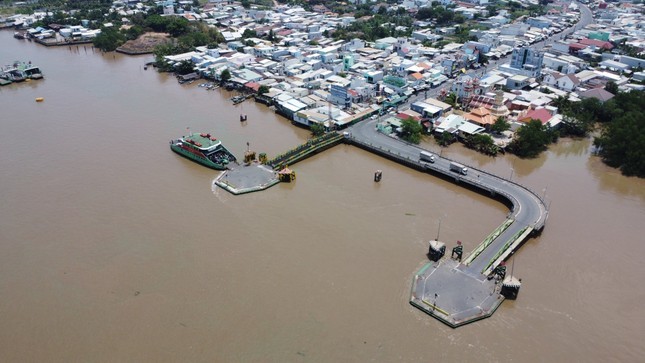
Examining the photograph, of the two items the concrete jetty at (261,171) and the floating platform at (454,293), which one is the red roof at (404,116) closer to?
the concrete jetty at (261,171)

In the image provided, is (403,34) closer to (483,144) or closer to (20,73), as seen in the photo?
(483,144)

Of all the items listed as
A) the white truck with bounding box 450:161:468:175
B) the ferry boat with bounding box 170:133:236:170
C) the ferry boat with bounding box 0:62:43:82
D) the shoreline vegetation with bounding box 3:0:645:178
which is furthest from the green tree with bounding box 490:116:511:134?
the ferry boat with bounding box 0:62:43:82

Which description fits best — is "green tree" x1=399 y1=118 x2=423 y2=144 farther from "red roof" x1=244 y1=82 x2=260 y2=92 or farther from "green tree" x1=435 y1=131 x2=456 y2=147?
"red roof" x1=244 y1=82 x2=260 y2=92

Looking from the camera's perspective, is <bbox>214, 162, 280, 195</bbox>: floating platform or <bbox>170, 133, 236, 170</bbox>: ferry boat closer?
<bbox>214, 162, 280, 195</bbox>: floating platform

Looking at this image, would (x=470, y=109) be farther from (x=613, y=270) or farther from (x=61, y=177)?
(x=61, y=177)

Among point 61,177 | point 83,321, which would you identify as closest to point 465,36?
point 61,177

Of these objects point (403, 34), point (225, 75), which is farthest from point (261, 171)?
point (403, 34)
